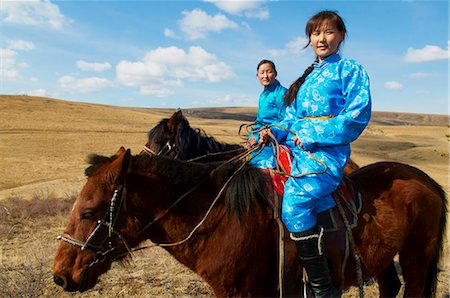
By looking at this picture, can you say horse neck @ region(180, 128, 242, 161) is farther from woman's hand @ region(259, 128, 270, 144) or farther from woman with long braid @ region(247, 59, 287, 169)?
woman's hand @ region(259, 128, 270, 144)

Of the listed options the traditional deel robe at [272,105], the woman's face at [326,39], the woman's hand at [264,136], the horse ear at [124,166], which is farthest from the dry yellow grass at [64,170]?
the traditional deel robe at [272,105]

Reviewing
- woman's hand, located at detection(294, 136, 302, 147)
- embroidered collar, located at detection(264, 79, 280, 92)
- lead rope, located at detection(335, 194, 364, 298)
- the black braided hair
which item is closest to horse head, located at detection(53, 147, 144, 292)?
woman's hand, located at detection(294, 136, 302, 147)

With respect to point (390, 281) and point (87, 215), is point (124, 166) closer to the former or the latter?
point (87, 215)

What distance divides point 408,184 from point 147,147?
12.4 feet

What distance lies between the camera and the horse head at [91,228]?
Result: 241 centimetres

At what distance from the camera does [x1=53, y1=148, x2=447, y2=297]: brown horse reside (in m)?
2.43

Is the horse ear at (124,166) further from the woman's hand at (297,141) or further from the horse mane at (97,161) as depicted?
the woman's hand at (297,141)

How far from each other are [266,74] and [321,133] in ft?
11.5

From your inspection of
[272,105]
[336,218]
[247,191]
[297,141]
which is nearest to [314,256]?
[336,218]

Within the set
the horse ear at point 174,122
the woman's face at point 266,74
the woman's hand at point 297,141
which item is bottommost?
the woman's hand at point 297,141

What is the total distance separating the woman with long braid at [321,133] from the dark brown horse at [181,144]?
260 cm

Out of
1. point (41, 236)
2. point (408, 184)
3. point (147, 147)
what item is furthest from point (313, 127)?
point (41, 236)

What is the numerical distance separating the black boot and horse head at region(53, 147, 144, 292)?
133cm

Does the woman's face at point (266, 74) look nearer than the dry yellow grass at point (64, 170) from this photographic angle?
No
